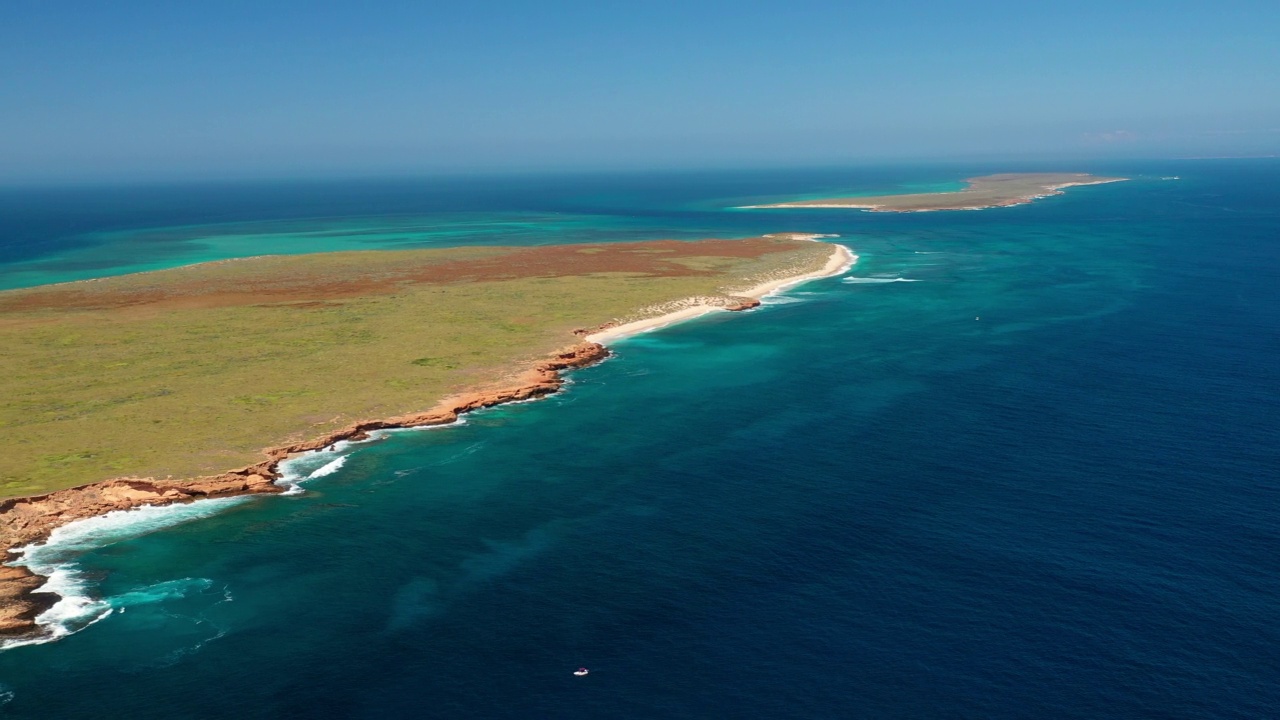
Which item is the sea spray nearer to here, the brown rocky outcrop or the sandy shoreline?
the brown rocky outcrop

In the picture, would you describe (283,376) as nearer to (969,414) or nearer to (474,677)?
(474,677)

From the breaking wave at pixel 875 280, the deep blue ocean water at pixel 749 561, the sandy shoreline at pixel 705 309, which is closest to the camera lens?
the deep blue ocean water at pixel 749 561

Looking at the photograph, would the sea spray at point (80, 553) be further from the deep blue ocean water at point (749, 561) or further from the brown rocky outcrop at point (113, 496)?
the brown rocky outcrop at point (113, 496)

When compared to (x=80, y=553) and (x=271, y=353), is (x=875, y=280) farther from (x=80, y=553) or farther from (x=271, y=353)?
(x=80, y=553)

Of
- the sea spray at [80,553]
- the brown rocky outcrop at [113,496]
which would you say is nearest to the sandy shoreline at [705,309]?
the brown rocky outcrop at [113,496]

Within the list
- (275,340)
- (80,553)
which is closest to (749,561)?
(80,553)

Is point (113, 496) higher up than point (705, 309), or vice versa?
point (705, 309)

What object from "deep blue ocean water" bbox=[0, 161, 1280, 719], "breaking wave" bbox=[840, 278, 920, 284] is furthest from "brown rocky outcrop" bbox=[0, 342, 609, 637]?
"breaking wave" bbox=[840, 278, 920, 284]
